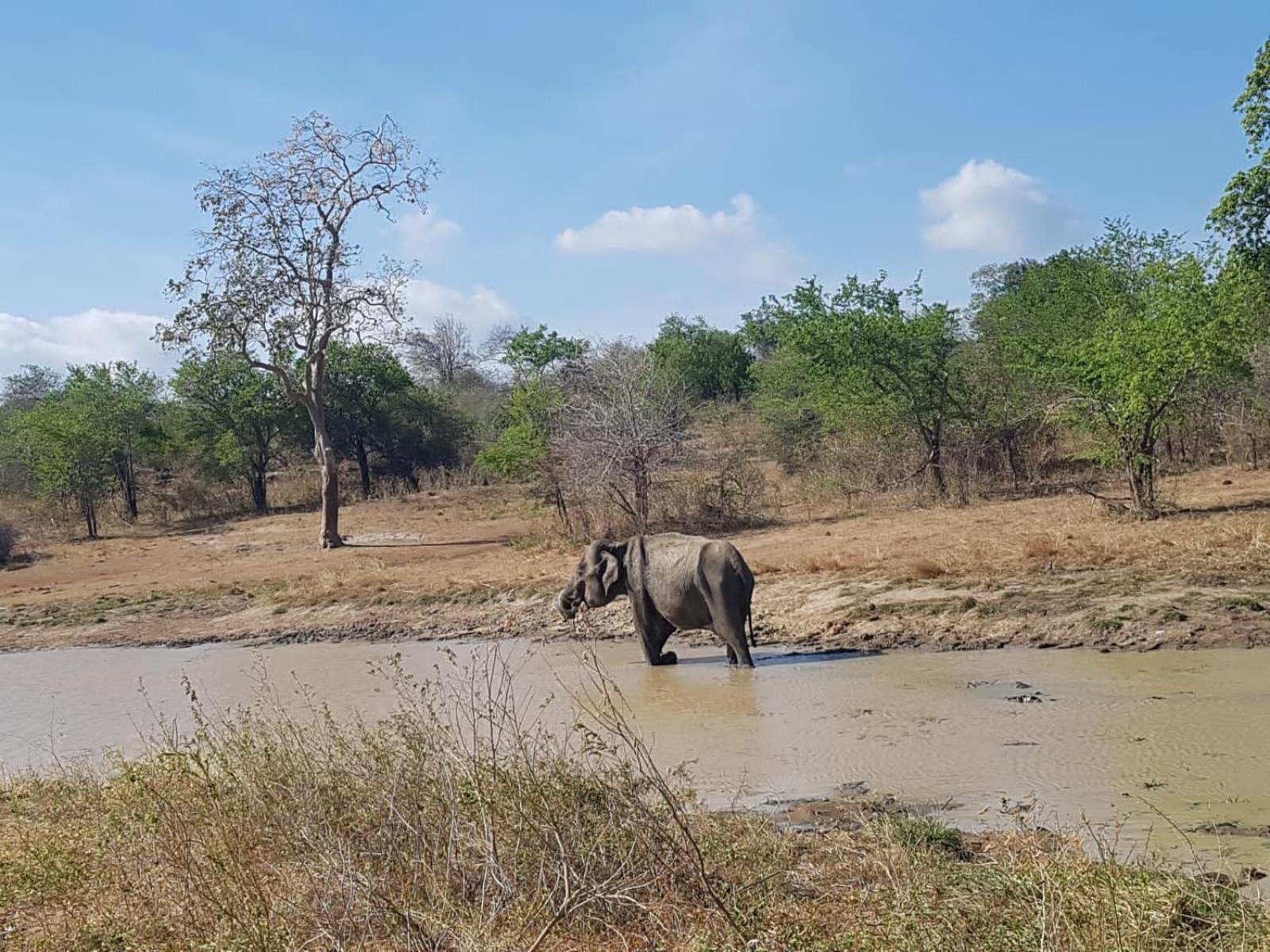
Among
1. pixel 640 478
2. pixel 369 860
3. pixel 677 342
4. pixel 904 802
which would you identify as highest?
pixel 677 342

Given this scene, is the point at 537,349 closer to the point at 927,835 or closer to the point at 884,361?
the point at 884,361

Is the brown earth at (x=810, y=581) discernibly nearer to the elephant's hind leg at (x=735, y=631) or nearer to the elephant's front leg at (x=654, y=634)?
the elephant's hind leg at (x=735, y=631)

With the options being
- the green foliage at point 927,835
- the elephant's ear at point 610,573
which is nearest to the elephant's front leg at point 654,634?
the elephant's ear at point 610,573

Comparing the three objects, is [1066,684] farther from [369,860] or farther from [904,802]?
[369,860]

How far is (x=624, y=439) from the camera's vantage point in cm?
2633

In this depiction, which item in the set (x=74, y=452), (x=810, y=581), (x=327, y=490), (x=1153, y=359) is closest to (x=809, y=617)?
(x=810, y=581)

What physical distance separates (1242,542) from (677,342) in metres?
43.6

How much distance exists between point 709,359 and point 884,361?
29366 mm

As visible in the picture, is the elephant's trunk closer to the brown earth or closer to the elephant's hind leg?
the brown earth

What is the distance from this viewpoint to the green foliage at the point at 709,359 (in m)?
55.8

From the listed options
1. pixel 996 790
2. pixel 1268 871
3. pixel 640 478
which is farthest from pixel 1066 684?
pixel 640 478

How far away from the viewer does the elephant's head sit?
586 inches

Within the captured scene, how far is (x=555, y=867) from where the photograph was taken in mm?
5387

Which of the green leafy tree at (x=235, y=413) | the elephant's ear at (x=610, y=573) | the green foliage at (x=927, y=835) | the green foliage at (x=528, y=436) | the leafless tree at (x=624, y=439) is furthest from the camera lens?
the green leafy tree at (x=235, y=413)
